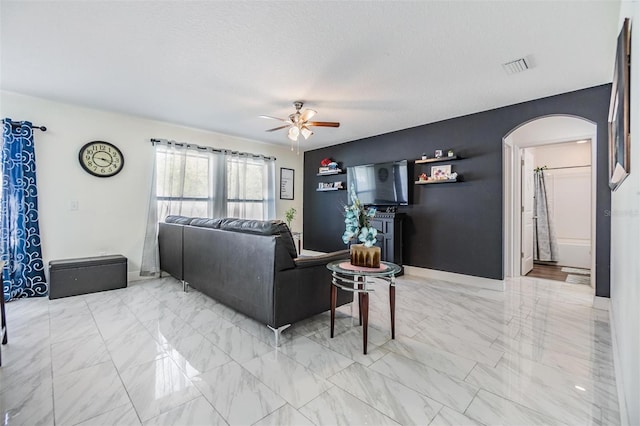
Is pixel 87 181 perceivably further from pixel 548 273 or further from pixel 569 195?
pixel 569 195

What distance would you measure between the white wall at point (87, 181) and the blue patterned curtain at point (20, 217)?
0.36 feet

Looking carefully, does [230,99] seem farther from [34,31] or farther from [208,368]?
[208,368]

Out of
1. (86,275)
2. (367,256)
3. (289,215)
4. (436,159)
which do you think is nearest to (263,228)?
(367,256)

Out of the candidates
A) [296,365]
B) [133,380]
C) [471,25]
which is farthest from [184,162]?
[471,25]

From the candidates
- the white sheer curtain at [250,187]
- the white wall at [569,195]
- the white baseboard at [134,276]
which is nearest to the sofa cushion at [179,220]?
the white baseboard at [134,276]

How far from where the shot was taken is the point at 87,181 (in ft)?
12.3

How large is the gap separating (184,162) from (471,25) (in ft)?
13.7

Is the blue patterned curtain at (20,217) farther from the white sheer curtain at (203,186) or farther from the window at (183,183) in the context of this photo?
the window at (183,183)

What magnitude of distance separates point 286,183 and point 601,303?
523cm

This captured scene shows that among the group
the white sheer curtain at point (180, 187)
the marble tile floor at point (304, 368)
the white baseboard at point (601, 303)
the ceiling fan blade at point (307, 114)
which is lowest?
the marble tile floor at point (304, 368)

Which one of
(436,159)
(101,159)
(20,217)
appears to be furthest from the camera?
(436,159)

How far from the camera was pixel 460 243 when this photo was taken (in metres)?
4.09

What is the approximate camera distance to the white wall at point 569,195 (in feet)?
17.7

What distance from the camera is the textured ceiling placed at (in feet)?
6.30
